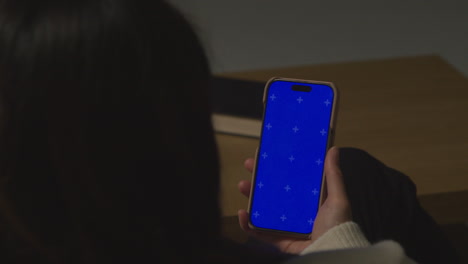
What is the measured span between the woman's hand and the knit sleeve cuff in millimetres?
103

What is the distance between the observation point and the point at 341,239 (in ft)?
2.15

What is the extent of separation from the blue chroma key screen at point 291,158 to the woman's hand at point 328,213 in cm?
1

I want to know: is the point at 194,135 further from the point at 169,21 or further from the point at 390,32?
the point at 390,32

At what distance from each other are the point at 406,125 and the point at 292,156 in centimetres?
31

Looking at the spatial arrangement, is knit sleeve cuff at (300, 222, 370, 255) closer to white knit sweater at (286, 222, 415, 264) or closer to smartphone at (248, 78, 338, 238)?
white knit sweater at (286, 222, 415, 264)

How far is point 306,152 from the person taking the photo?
874mm

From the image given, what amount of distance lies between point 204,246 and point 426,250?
26.0 inches

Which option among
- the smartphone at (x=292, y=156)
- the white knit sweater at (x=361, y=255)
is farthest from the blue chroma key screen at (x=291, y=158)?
the white knit sweater at (x=361, y=255)

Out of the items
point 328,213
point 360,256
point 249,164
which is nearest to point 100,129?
point 360,256

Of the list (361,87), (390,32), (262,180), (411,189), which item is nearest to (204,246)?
(262,180)

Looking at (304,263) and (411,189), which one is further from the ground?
(304,263)

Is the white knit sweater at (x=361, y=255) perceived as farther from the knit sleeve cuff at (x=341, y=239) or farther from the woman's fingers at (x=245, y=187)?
the woman's fingers at (x=245, y=187)

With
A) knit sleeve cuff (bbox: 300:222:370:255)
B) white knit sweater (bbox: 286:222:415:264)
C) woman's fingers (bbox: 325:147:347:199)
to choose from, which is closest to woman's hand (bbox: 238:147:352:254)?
→ woman's fingers (bbox: 325:147:347:199)

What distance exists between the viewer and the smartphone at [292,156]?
870 mm
